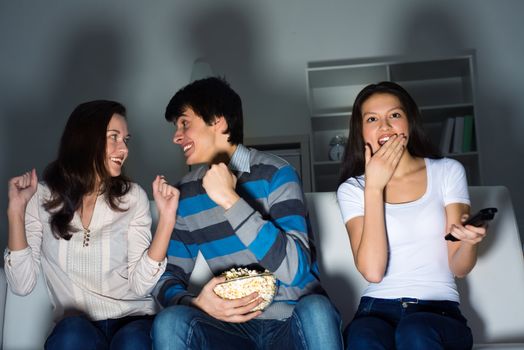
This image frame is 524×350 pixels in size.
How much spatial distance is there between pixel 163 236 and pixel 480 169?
2557mm

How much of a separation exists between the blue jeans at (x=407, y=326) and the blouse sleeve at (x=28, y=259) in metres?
0.89

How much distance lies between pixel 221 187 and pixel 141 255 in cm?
42

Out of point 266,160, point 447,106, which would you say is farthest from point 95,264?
point 447,106

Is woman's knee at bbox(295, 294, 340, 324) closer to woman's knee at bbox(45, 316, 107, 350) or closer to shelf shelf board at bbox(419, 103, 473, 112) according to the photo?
woman's knee at bbox(45, 316, 107, 350)

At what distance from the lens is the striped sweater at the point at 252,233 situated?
1701 millimetres

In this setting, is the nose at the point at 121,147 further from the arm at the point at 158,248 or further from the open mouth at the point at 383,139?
the open mouth at the point at 383,139

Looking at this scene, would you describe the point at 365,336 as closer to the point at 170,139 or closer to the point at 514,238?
the point at 514,238

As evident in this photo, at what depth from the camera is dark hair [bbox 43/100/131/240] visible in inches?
82.3

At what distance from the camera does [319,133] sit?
14.7 ft

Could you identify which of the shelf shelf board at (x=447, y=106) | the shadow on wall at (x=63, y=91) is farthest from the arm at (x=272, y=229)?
the shadow on wall at (x=63, y=91)

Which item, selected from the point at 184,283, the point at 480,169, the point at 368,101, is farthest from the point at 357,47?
the point at 184,283

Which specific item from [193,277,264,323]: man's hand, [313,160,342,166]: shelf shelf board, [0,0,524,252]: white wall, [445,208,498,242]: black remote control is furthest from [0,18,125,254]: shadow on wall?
[445,208,498,242]: black remote control

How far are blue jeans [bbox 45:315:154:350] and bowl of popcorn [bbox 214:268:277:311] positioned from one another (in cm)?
25

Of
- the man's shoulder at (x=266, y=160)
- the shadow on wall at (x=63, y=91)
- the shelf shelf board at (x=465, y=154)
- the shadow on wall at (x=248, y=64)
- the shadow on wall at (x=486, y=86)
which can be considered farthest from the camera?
the shadow on wall at (x=63, y=91)
